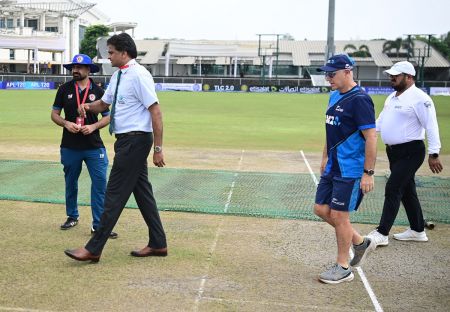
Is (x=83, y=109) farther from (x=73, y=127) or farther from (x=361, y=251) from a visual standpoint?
(x=361, y=251)

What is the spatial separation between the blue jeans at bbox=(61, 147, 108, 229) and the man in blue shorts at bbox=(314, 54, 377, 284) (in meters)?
2.62

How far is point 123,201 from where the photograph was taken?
572 cm

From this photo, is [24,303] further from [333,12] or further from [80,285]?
[333,12]

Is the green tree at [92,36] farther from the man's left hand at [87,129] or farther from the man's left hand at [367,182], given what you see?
the man's left hand at [367,182]

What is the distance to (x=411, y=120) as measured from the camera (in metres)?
6.58

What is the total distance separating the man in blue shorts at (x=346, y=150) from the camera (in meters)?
5.18

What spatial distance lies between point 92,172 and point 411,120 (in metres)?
3.54

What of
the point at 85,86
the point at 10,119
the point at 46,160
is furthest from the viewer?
the point at 10,119

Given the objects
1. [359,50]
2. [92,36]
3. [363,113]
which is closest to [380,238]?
[363,113]

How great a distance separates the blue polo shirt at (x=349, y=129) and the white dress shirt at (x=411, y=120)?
1.46m

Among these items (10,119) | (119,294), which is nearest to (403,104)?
(119,294)

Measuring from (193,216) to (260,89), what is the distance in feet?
163

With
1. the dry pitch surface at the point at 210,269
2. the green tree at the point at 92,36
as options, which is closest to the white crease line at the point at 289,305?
the dry pitch surface at the point at 210,269

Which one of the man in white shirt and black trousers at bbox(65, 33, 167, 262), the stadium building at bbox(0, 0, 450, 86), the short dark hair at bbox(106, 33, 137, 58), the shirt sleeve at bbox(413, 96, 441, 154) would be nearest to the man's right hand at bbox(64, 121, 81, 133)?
the man in white shirt and black trousers at bbox(65, 33, 167, 262)
